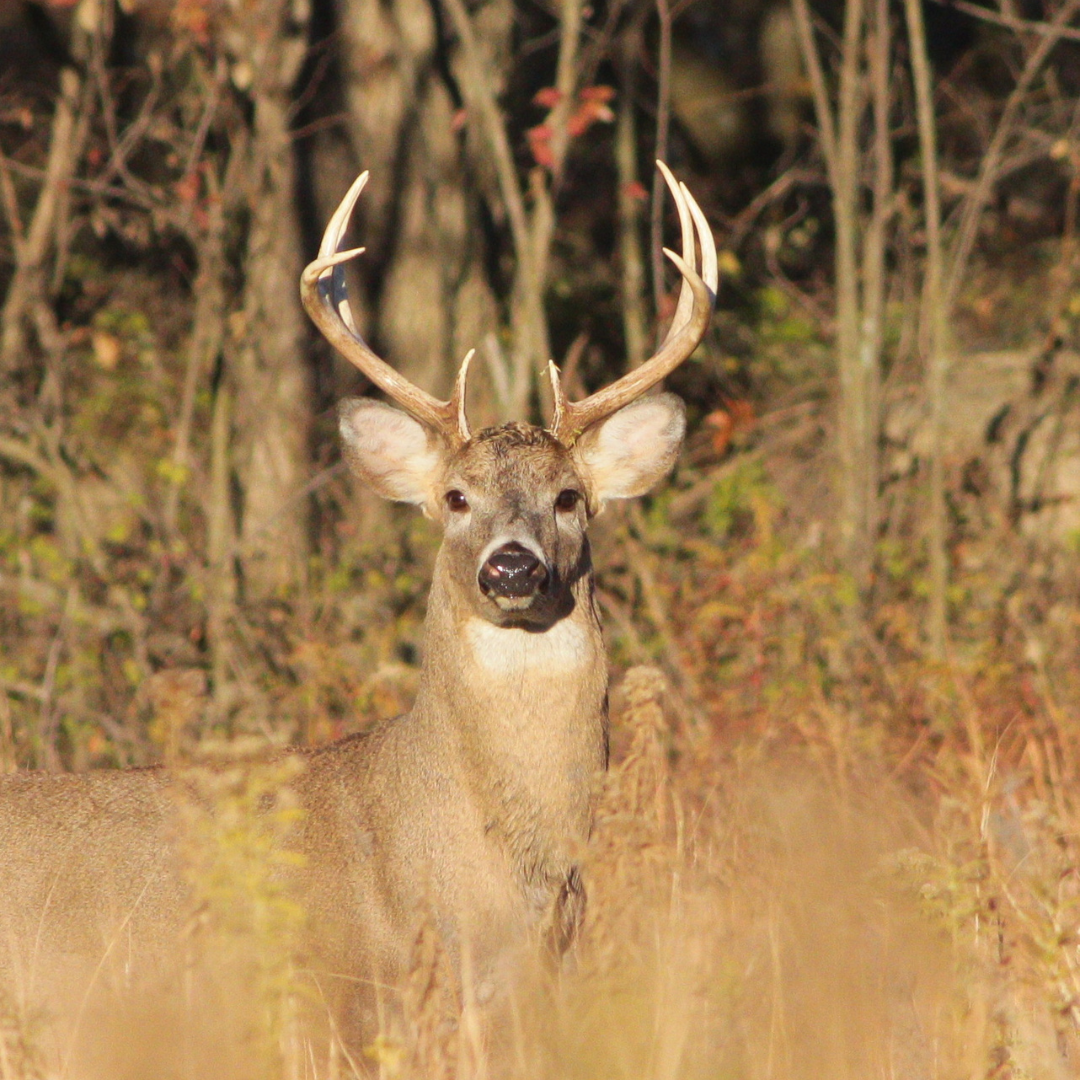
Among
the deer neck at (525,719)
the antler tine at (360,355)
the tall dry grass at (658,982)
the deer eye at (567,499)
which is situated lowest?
the tall dry grass at (658,982)

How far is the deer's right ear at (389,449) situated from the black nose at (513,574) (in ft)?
2.30

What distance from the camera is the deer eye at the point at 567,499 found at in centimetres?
457

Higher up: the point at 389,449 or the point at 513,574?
the point at 389,449

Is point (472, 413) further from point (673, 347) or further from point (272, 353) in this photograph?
point (673, 347)

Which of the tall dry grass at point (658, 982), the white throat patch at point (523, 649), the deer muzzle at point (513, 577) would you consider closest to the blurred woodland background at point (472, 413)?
the white throat patch at point (523, 649)

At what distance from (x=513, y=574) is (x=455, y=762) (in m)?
0.53

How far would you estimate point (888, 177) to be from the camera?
7332 millimetres

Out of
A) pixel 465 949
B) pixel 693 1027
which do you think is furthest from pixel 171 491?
pixel 693 1027

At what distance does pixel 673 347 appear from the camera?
15.2ft

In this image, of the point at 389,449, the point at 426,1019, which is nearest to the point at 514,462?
the point at 389,449

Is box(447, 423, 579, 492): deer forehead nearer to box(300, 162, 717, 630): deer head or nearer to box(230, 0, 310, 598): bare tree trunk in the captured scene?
box(300, 162, 717, 630): deer head

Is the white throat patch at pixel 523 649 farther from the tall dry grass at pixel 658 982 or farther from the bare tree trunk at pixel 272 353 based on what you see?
the bare tree trunk at pixel 272 353

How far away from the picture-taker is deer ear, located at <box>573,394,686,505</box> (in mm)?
4855

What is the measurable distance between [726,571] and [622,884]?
4.37 metres
